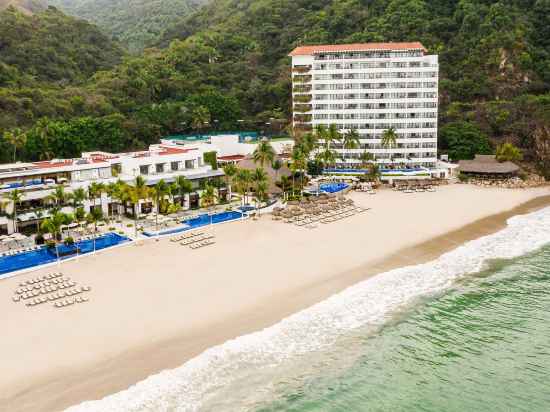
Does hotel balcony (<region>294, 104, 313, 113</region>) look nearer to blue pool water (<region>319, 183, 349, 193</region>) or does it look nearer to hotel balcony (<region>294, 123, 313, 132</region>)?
hotel balcony (<region>294, 123, 313, 132</region>)

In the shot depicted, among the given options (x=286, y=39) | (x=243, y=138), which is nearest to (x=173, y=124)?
(x=243, y=138)

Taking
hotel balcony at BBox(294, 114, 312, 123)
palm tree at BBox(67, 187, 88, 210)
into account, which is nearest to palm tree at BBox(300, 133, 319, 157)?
A: hotel balcony at BBox(294, 114, 312, 123)

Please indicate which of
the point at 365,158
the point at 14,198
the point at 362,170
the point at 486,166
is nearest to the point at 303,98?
the point at 365,158

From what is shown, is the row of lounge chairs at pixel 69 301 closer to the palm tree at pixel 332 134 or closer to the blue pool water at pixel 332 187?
the blue pool water at pixel 332 187

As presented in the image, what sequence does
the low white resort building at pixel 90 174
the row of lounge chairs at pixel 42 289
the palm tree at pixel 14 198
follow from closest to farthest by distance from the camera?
the row of lounge chairs at pixel 42 289 → the palm tree at pixel 14 198 → the low white resort building at pixel 90 174

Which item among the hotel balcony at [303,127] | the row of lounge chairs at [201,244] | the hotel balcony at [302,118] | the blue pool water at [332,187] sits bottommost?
the row of lounge chairs at [201,244]

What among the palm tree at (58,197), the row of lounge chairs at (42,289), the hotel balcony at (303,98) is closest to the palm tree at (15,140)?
the palm tree at (58,197)

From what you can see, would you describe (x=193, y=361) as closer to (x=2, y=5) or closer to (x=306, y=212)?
(x=306, y=212)
